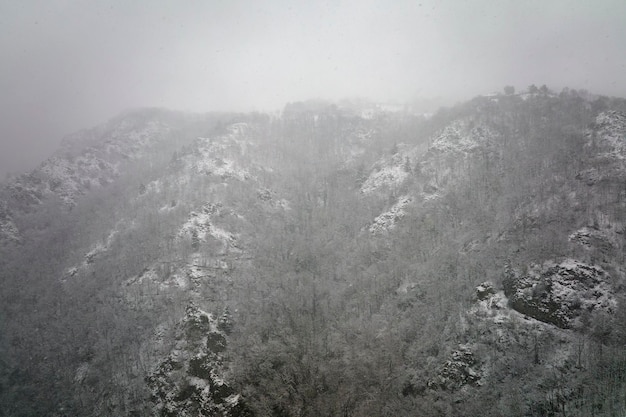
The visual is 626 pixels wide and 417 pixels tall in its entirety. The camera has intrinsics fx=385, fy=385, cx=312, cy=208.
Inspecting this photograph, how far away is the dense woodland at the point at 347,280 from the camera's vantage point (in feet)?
222

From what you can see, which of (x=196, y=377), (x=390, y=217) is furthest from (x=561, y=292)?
(x=196, y=377)

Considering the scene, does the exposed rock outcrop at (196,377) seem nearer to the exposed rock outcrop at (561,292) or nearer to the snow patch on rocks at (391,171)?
the exposed rock outcrop at (561,292)

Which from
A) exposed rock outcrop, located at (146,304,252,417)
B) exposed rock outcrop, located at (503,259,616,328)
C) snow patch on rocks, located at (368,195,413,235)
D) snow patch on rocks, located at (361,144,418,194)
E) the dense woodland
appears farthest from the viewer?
snow patch on rocks, located at (361,144,418,194)

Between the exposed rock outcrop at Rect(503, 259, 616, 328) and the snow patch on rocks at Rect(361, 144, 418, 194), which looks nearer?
the exposed rock outcrop at Rect(503, 259, 616, 328)

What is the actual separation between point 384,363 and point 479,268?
28480 millimetres

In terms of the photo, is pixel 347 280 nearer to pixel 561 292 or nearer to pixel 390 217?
pixel 390 217

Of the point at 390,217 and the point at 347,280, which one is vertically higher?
the point at 390,217

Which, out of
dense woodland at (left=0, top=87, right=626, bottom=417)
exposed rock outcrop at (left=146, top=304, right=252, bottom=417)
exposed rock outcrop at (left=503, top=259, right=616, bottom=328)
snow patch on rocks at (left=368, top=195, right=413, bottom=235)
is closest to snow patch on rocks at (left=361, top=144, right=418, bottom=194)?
dense woodland at (left=0, top=87, right=626, bottom=417)

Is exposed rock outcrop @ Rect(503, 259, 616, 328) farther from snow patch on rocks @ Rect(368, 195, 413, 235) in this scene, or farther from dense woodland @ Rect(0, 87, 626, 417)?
snow patch on rocks @ Rect(368, 195, 413, 235)

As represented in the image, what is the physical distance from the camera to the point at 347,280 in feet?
348

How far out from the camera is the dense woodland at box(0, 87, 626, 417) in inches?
2667

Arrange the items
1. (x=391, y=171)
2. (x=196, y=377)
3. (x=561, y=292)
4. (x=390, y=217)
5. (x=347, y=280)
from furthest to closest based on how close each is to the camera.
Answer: (x=391, y=171)
(x=390, y=217)
(x=347, y=280)
(x=196, y=377)
(x=561, y=292)

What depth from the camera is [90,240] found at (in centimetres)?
13625

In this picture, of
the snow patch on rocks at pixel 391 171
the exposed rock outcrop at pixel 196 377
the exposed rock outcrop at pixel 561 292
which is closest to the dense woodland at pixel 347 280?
the exposed rock outcrop at pixel 196 377
